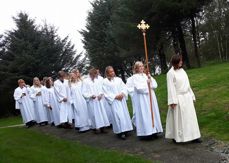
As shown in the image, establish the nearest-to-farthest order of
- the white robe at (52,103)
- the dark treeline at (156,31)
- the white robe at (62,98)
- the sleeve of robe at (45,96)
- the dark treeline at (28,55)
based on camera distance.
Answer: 1. the white robe at (62,98)
2. the white robe at (52,103)
3. the sleeve of robe at (45,96)
4. the dark treeline at (156,31)
5. the dark treeline at (28,55)

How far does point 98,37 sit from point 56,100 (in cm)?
2874

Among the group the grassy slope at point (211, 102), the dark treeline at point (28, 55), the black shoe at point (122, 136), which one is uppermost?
the dark treeline at point (28, 55)

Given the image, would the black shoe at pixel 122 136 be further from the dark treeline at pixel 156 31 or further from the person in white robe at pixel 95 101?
Result: the dark treeline at pixel 156 31

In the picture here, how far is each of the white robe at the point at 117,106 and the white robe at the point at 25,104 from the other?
8033 mm

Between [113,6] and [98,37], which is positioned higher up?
[113,6]

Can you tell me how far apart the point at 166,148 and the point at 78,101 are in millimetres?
6540

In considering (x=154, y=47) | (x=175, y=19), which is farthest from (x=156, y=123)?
(x=154, y=47)

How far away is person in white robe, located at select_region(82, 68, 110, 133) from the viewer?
14430 millimetres

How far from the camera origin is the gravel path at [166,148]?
893cm

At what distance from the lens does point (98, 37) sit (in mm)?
46719

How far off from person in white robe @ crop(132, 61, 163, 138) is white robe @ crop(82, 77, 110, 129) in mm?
2580

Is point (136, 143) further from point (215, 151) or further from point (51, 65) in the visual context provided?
point (51, 65)

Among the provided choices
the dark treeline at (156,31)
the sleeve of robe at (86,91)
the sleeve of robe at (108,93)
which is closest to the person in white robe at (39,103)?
the sleeve of robe at (86,91)

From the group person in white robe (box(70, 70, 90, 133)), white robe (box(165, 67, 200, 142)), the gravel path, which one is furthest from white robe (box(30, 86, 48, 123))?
white robe (box(165, 67, 200, 142))
